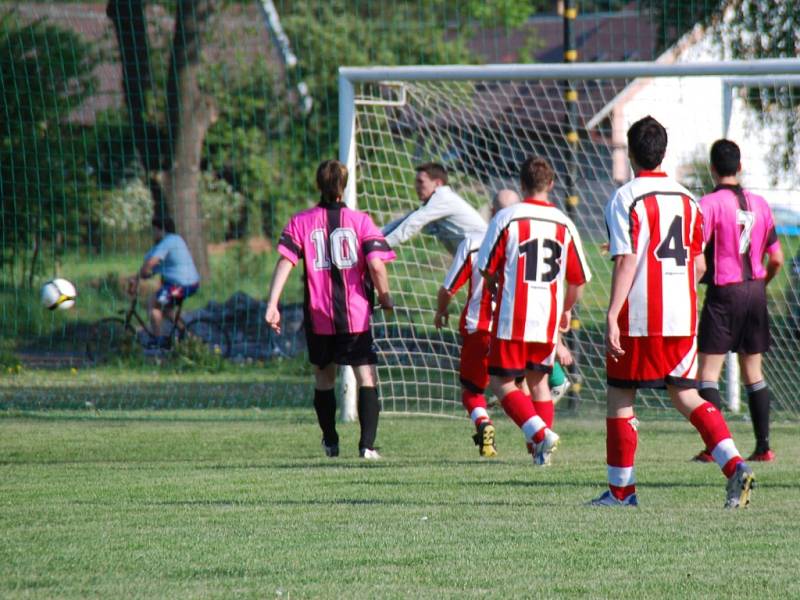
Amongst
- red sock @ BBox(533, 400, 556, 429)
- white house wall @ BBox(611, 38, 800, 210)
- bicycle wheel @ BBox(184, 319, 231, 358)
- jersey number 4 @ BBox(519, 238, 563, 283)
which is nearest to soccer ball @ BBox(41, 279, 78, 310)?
bicycle wheel @ BBox(184, 319, 231, 358)

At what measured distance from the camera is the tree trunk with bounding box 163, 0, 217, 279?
53.8 ft

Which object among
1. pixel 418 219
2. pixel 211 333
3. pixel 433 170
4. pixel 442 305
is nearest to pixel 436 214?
pixel 418 219

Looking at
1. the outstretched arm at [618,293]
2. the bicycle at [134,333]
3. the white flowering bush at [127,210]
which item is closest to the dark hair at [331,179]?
the outstretched arm at [618,293]

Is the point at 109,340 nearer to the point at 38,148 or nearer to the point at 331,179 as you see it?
the point at 38,148

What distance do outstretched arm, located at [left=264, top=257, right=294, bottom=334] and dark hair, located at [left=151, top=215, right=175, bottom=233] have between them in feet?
27.1

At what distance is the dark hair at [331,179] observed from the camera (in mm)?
8836

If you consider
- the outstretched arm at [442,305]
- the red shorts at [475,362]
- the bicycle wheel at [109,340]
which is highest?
the outstretched arm at [442,305]

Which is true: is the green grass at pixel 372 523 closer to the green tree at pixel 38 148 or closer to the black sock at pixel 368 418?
the black sock at pixel 368 418

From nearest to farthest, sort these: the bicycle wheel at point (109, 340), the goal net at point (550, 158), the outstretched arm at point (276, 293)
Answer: the outstretched arm at point (276, 293)
the goal net at point (550, 158)
the bicycle wheel at point (109, 340)

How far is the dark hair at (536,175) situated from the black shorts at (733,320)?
1608 millimetres

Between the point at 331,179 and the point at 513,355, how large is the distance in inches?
70.3

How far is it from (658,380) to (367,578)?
2.23 meters

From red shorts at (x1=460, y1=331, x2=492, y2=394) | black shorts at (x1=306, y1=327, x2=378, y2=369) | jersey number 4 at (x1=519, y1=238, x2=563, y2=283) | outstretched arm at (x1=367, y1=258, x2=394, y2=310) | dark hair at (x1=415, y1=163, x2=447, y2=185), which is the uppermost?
dark hair at (x1=415, y1=163, x2=447, y2=185)

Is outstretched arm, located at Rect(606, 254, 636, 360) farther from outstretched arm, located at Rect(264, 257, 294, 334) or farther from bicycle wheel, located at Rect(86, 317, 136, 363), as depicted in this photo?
bicycle wheel, located at Rect(86, 317, 136, 363)
